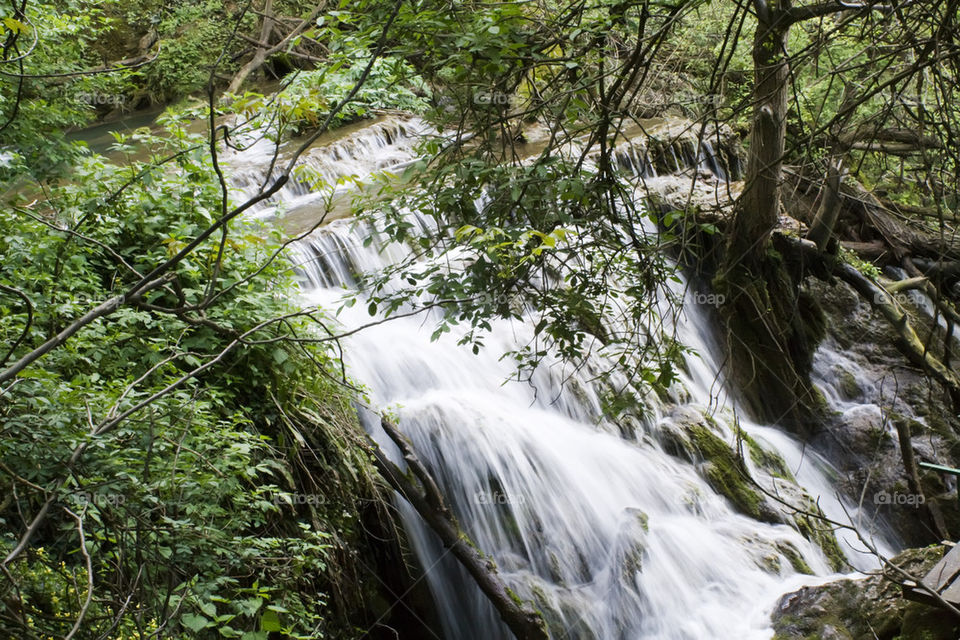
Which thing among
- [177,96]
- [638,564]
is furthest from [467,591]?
[177,96]

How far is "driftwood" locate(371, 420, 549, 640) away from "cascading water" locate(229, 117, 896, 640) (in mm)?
331

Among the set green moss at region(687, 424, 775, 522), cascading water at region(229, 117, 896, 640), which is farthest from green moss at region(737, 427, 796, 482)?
green moss at region(687, 424, 775, 522)

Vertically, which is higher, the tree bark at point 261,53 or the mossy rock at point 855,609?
the tree bark at point 261,53

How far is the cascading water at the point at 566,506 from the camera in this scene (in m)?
5.09

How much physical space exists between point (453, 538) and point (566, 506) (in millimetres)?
1428

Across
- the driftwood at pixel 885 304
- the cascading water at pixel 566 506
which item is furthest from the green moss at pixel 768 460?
the driftwood at pixel 885 304

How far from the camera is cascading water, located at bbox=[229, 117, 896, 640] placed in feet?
16.7

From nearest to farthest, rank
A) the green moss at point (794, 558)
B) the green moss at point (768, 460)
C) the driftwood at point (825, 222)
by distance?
the green moss at point (794, 558) → the green moss at point (768, 460) → the driftwood at point (825, 222)

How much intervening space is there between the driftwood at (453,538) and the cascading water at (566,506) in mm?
331

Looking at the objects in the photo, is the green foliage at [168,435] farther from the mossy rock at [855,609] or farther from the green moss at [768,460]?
the green moss at [768,460]

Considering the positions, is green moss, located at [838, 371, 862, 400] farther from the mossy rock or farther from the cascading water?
the mossy rock

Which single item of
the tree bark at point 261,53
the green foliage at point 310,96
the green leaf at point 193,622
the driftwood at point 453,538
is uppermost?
the tree bark at point 261,53

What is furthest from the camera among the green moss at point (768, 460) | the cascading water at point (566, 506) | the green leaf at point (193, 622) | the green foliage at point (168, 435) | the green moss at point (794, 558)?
the green moss at point (768, 460)

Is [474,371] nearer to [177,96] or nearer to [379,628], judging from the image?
[379,628]
